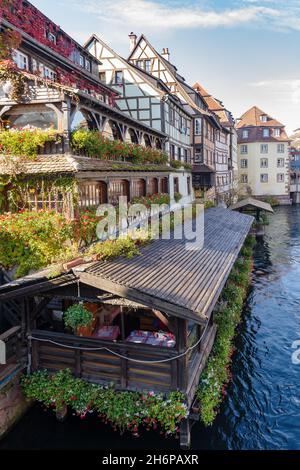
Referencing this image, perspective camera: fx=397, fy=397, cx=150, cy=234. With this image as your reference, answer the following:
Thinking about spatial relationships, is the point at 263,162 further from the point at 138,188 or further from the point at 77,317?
the point at 77,317

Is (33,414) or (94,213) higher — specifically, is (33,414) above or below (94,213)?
below

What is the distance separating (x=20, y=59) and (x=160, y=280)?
11.7m

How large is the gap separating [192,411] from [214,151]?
1667 inches

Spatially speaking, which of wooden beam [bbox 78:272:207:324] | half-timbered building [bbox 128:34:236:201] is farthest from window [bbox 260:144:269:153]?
wooden beam [bbox 78:272:207:324]

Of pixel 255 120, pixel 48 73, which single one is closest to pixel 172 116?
pixel 48 73

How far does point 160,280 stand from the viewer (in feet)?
34.9

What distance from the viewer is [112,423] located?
10086 millimetres

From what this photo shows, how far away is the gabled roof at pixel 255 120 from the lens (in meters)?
67.2

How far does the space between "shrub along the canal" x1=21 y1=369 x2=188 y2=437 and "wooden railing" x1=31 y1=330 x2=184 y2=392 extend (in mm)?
224

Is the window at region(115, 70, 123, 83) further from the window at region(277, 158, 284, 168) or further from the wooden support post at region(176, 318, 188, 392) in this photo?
the window at region(277, 158, 284, 168)

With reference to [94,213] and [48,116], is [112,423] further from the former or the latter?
[48,116]

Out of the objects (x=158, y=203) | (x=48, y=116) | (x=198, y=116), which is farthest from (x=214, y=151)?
(x=48, y=116)

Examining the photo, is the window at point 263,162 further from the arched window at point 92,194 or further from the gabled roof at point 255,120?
the arched window at point 92,194

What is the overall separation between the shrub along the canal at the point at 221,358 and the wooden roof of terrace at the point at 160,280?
2.04 meters
